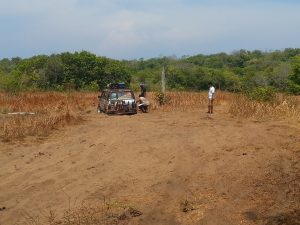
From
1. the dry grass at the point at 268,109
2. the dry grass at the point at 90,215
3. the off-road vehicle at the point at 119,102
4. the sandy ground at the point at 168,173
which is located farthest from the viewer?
the off-road vehicle at the point at 119,102

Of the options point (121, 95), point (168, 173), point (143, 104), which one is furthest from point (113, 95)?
point (168, 173)

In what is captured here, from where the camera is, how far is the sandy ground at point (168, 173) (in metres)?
7.94

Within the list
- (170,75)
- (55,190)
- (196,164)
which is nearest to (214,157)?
Result: (196,164)

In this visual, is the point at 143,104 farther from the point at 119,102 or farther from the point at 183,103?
the point at 183,103

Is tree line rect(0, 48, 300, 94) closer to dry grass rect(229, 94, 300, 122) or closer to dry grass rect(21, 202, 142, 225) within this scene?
dry grass rect(229, 94, 300, 122)

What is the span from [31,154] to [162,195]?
234 inches

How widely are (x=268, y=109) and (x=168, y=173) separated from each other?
985cm

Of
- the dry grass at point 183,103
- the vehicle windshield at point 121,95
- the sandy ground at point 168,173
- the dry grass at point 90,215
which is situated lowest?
the dry grass at point 90,215

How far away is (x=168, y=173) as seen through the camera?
10.3 meters

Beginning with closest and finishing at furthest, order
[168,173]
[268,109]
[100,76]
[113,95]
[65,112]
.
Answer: [168,173], [268,109], [65,112], [113,95], [100,76]

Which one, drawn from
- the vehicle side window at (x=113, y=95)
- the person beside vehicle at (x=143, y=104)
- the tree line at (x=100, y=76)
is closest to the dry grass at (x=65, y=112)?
the person beside vehicle at (x=143, y=104)

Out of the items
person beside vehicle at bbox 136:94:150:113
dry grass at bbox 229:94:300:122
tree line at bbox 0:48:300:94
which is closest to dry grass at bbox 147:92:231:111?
person beside vehicle at bbox 136:94:150:113

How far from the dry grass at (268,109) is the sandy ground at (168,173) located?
1.51 m

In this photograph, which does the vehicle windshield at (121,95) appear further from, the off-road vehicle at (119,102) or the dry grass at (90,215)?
the dry grass at (90,215)
